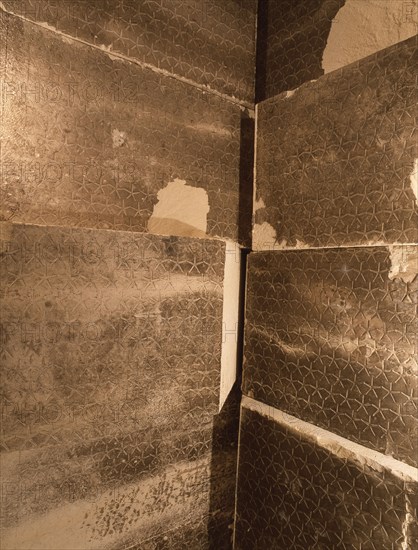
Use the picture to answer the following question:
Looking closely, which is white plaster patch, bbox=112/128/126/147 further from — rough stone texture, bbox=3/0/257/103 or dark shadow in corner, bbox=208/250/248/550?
dark shadow in corner, bbox=208/250/248/550

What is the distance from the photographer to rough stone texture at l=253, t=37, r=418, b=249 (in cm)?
88

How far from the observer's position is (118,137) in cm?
103

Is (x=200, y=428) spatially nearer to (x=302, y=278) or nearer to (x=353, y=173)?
(x=302, y=278)

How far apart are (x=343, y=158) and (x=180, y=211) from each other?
1.59 ft

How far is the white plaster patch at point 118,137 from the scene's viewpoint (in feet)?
3.34

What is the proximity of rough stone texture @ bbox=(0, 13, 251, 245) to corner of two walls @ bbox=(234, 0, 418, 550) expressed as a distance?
8.3 inches

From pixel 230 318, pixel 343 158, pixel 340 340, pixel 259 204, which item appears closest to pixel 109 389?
pixel 230 318

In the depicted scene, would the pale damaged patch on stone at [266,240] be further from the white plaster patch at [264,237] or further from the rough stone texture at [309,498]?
the rough stone texture at [309,498]

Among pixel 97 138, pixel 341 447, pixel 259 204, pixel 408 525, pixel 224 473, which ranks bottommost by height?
pixel 224 473

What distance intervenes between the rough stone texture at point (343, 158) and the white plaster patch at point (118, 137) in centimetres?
46

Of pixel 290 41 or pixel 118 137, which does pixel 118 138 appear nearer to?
pixel 118 137

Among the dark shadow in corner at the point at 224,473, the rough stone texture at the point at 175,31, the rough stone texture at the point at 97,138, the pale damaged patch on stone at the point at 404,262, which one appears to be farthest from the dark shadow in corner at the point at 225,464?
the rough stone texture at the point at 175,31

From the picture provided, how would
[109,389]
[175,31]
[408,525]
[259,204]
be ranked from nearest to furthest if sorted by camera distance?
[408,525] < [109,389] < [175,31] < [259,204]

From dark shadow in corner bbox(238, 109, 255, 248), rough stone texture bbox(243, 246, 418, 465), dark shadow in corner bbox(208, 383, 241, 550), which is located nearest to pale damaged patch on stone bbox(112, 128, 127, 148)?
dark shadow in corner bbox(238, 109, 255, 248)
